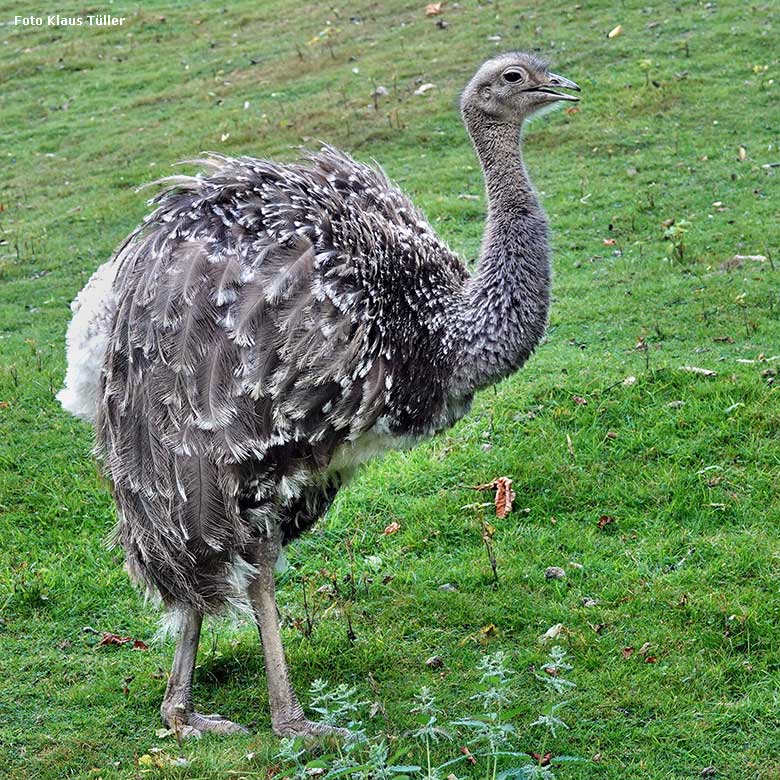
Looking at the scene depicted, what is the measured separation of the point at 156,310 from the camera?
Answer: 5035 millimetres

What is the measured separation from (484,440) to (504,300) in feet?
6.99

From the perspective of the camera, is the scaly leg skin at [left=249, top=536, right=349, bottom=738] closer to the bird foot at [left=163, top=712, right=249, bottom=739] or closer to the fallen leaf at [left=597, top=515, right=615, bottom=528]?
the bird foot at [left=163, top=712, right=249, bottom=739]

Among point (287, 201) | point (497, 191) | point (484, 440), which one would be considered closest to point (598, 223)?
point (484, 440)

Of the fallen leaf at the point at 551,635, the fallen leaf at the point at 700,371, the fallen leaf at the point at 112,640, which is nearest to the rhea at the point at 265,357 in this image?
the fallen leaf at the point at 112,640

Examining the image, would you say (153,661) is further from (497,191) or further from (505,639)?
(497,191)

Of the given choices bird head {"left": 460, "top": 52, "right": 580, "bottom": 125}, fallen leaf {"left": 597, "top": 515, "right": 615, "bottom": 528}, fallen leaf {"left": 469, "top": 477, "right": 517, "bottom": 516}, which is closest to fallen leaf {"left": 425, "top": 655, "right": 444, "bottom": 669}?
fallen leaf {"left": 469, "top": 477, "right": 517, "bottom": 516}

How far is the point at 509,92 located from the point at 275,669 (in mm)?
2975

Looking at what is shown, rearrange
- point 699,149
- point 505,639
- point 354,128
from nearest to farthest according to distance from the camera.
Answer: point 505,639 → point 699,149 → point 354,128

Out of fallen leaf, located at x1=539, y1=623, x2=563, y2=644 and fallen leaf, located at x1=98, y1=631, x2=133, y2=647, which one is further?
fallen leaf, located at x1=98, y1=631, x2=133, y2=647

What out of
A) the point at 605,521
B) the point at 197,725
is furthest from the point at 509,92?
the point at 197,725

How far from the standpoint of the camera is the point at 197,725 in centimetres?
533

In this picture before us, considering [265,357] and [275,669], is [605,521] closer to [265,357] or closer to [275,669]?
[275,669]

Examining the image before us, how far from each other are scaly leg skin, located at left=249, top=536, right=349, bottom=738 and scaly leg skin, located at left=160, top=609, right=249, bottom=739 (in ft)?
0.74

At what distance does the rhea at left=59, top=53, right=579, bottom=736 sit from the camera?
4.99 metres
